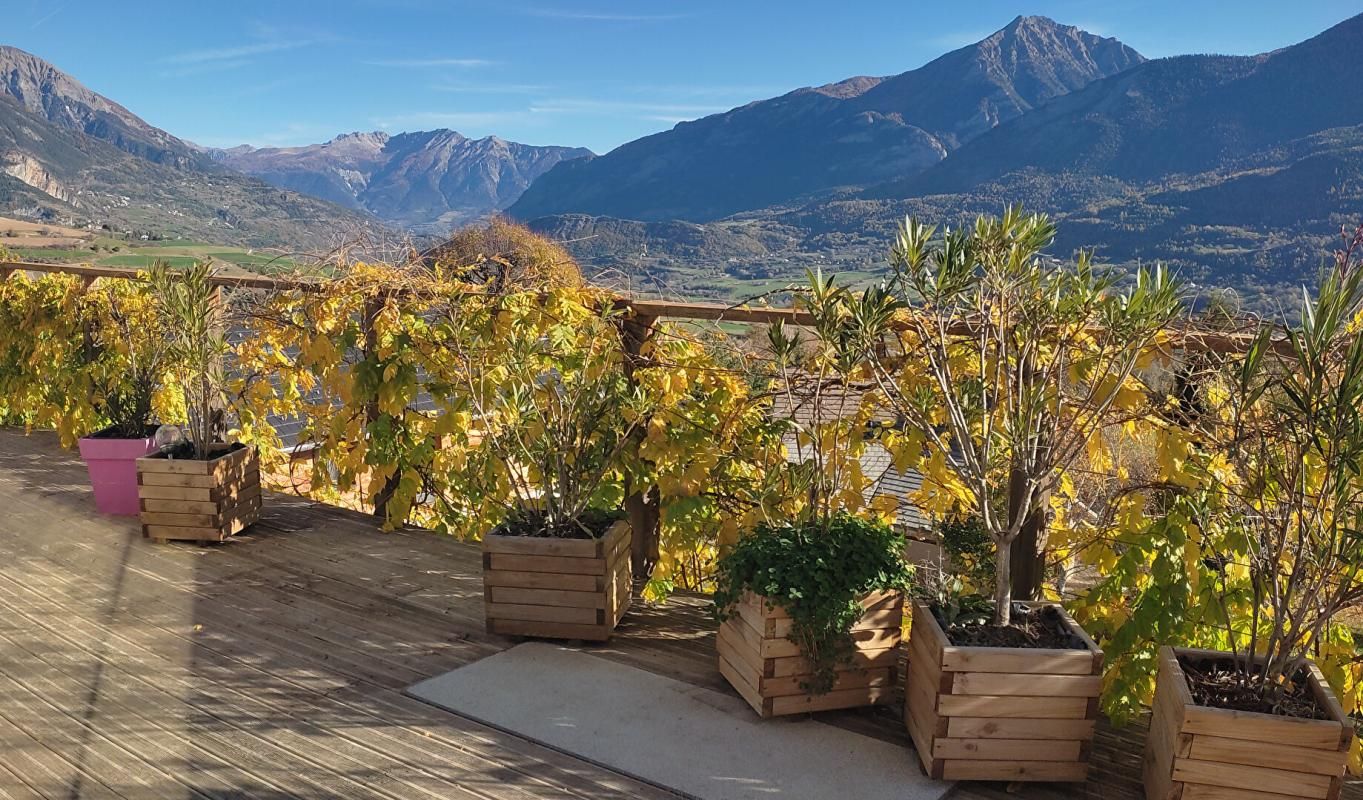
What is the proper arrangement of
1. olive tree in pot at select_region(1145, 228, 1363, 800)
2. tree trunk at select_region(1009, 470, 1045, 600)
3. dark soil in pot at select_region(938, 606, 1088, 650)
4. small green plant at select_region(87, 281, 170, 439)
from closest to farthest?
1. olive tree in pot at select_region(1145, 228, 1363, 800)
2. dark soil in pot at select_region(938, 606, 1088, 650)
3. tree trunk at select_region(1009, 470, 1045, 600)
4. small green plant at select_region(87, 281, 170, 439)

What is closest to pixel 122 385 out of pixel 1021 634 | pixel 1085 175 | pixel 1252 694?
pixel 1021 634

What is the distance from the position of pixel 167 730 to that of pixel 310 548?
162 cm

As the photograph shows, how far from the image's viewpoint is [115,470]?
4.43m

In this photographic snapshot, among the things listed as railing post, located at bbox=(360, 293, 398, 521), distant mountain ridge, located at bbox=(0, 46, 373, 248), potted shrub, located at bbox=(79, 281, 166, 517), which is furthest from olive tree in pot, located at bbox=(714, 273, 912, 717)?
distant mountain ridge, located at bbox=(0, 46, 373, 248)

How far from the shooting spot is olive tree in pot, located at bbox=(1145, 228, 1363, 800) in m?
1.86

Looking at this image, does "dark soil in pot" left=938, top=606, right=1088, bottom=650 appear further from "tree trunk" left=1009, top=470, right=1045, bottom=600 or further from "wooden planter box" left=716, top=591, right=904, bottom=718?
"tree trunk" left=1009, top=470, right=1045, bottom=600

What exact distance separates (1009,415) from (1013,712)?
2.39 ft

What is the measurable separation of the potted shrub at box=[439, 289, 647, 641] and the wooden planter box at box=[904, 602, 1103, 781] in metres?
1.21

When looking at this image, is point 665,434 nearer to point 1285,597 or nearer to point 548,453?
point 548,453

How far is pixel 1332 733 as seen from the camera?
1.89 meters

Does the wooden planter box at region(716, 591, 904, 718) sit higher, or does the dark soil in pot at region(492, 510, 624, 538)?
the dark soil in pot at region(492, 510, 624, 538)

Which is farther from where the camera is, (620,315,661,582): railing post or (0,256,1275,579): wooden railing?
(620,315,661,582): railing post

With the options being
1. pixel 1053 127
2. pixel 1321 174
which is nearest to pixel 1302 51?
pixel 1053 127

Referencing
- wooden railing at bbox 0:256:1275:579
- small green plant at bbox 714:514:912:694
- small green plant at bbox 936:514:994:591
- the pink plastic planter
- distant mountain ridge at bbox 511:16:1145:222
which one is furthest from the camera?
distant mountain ridge at bbox 511:16:1145:222
